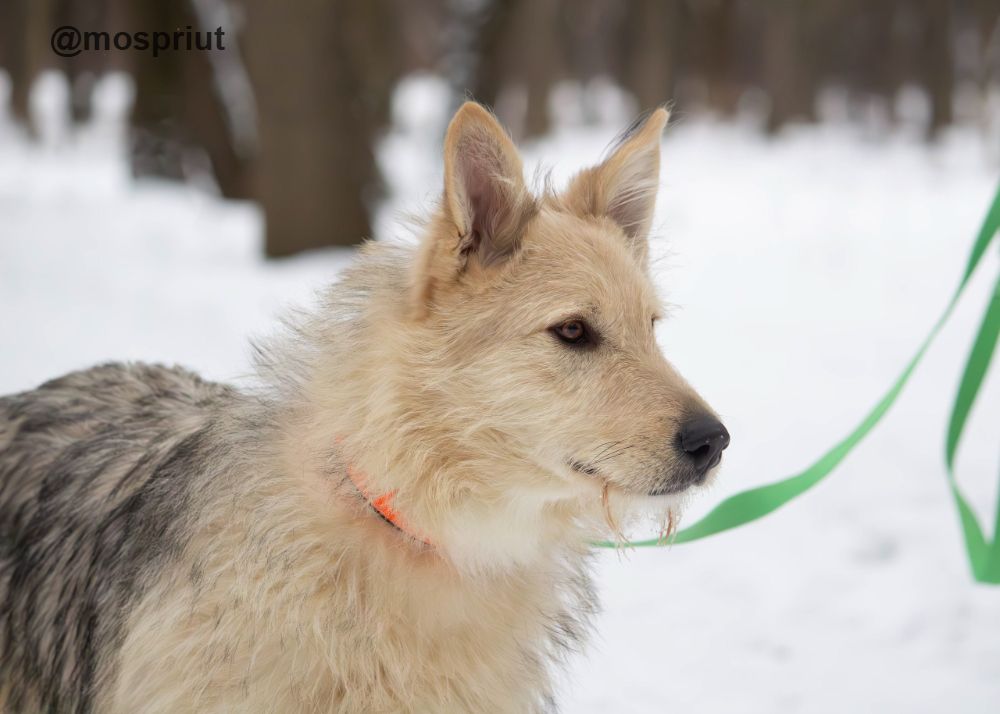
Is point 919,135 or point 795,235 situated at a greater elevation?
point 919,135

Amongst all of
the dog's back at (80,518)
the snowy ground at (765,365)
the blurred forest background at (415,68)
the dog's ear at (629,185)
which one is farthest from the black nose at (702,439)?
the blurred forest background at (415,68)

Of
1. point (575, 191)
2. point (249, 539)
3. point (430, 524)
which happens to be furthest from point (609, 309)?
point (249, 539)

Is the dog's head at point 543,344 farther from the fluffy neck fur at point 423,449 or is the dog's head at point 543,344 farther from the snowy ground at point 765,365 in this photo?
the snowy ground at point 765,365

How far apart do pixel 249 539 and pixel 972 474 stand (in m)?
4.43

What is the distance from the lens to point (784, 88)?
87.8 feet

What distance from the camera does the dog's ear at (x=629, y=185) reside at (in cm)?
281

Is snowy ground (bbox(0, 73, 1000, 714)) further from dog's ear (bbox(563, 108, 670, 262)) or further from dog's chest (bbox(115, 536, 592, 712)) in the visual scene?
dog's chest (bbox(115, 536, 592, 712))

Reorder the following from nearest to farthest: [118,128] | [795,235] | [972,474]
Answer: [972,474]
[795,235]
[118,128]

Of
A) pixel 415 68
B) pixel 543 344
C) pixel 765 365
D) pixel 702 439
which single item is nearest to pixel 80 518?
pixel 543 344

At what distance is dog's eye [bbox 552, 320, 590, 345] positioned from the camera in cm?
255

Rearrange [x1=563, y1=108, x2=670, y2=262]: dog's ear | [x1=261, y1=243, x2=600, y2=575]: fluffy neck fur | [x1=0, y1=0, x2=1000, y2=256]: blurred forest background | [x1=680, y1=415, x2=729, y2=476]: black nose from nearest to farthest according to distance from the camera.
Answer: [x1=680, y1=415, x2=729, y2=476]: black nose
[x1=261, y1=243, x2=600, y2=575]: fluffy neck fur
[x1=563, y1=108, x2=670, y2=262]: dog's ear
[x1=0, y1=0, x2=1000, y2=256]: blurred forest background

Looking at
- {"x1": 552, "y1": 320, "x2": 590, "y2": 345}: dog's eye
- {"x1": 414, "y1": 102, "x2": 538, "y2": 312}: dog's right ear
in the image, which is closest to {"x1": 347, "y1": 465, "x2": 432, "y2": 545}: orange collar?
{"x1": 414, "y1": 102, "x2": 538, "y2": 312}: dog's right ear

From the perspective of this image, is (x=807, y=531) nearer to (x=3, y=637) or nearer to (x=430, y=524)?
(x=430, y=524)

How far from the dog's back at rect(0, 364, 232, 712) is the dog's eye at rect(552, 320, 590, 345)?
103 cm
